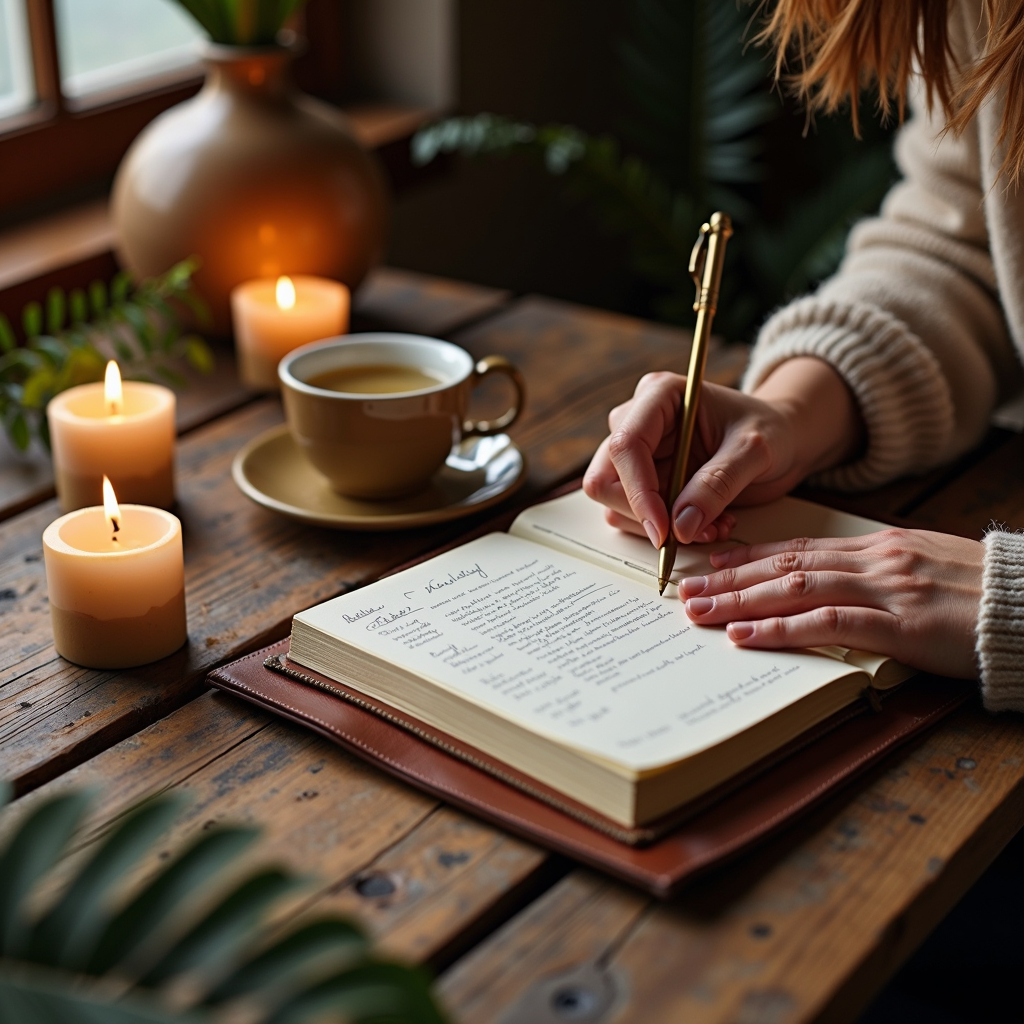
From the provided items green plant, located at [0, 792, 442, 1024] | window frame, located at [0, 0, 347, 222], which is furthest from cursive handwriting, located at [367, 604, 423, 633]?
window frame, located at [0, 0, 347, 222]

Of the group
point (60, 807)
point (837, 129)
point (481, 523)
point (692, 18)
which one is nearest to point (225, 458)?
point (481, 523)

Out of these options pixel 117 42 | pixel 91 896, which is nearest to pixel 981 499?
pixel 91 896

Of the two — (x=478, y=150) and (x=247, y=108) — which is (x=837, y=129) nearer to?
(x=478, y=150)

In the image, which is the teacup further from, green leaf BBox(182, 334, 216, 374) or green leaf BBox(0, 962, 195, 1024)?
green leaf BBox(0, 962, 195, 1024)

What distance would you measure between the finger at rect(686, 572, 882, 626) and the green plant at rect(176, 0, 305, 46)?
32.7 inches

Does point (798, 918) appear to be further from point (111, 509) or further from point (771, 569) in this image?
point (111, 509)

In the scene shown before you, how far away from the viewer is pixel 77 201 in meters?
1.73

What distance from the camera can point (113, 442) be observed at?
0.94 metres

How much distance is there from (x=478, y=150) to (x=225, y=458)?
0.94 metres

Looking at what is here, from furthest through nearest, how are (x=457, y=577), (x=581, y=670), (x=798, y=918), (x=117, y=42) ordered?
(x=117, y=42) < (x=457, y=577) < (x=581, y=670) < (x=798, y=918)

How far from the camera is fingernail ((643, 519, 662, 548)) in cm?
83

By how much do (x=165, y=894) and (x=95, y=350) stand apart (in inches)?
28.3

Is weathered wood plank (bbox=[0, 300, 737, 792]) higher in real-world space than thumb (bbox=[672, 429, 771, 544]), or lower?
lower

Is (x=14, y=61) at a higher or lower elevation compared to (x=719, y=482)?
higher
